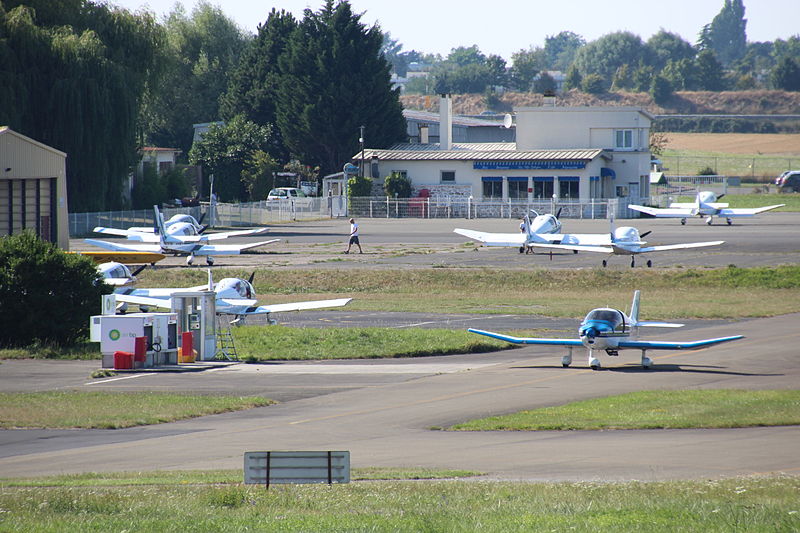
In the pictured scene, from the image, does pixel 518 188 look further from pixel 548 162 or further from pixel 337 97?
pixel 337 97

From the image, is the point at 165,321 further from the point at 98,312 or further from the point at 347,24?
the point at 347,24

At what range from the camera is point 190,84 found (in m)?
131

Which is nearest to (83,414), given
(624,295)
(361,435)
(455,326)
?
(361,435)

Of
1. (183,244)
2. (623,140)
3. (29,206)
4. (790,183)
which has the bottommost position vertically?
(183,244)

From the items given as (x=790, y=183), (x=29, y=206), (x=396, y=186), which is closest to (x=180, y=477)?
(x=29, y=206)

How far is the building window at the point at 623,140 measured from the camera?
93.6m

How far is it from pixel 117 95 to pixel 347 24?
128 ft

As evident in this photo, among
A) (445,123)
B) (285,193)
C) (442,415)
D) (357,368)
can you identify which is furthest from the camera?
(445,123)

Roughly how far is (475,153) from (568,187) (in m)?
9.88

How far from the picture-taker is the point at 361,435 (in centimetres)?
1983

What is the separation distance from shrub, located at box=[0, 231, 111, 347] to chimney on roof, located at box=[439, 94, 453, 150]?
2754 inches

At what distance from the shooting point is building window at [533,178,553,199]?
90.5 meters

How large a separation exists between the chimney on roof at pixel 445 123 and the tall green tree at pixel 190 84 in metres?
39.0

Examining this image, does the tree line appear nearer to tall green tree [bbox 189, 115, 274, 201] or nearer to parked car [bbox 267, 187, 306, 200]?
tall green tree [bbox 189, 115, 274, 201]
